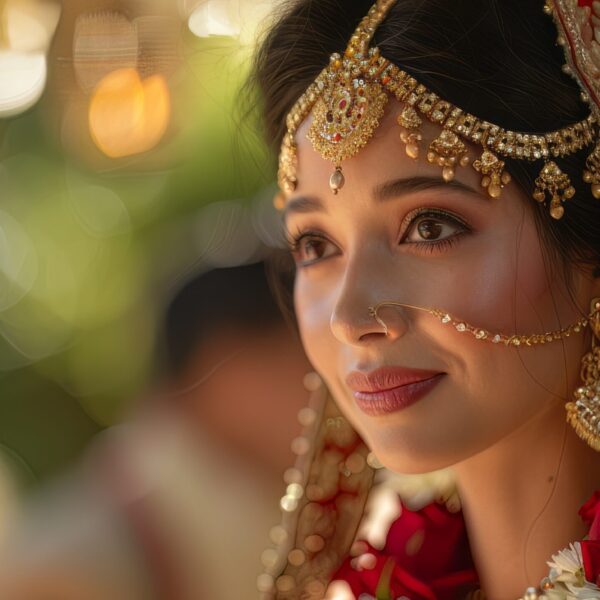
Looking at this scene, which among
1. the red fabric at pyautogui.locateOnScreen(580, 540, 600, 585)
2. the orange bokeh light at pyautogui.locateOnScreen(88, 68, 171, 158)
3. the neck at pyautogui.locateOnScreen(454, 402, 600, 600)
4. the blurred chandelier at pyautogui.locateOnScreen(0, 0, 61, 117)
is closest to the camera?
the red fabric at pyautogui.locateOnScreen(580, 540, 600, 585)

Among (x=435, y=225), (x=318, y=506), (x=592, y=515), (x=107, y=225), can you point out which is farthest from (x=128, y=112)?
(x=592, y=515)

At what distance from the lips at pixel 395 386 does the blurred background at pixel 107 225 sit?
971mm

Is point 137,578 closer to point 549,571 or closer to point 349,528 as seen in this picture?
point 349,528

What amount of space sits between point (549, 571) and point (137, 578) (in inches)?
61.0

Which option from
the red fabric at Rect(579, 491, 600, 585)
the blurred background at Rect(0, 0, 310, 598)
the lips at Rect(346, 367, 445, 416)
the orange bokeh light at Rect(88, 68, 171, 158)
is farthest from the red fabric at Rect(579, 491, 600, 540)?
the orange bokeh light at Rect(88, 68, 171, 158)

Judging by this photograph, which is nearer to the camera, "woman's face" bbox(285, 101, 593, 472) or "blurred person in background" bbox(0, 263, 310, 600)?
"woman's face" bbox(285, 101, 593, 472)

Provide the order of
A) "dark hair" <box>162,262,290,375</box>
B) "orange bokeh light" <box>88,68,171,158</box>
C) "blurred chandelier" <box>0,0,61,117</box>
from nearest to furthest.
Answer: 1. "dark hair" <box>162,262,290,375</box>
2. "orange bokeh light" <box>88,68,171,158</box>
3. "blurred chandelier" <box>0,0,61,117</box>

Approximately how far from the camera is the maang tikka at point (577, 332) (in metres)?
1.31

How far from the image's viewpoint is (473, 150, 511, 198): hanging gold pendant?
132cm

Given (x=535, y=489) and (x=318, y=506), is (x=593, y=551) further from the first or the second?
(x=318, y=506)

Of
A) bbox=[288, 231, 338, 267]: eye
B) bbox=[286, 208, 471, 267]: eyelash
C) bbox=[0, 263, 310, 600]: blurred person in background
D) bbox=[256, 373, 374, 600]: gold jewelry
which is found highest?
bbox=[286, 208, 471, 267]: eyelash

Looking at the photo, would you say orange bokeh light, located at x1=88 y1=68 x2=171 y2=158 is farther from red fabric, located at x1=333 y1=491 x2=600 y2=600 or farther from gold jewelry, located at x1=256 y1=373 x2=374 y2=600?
red fabric, located at x1=333 y1=491 x2=600 y2=600

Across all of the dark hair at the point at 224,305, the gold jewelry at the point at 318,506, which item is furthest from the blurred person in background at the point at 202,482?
the gold jewelry at the point at 318,506

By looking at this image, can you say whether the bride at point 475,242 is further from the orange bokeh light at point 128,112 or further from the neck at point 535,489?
the orange bokeh light at point 128,112
